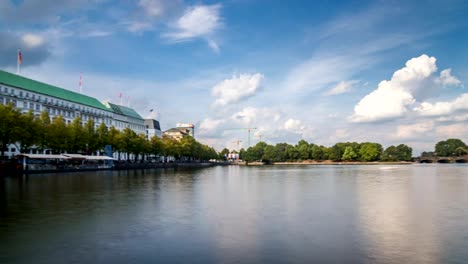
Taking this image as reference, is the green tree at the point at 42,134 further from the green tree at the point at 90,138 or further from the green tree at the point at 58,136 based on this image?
the green tree at the point at 90,138

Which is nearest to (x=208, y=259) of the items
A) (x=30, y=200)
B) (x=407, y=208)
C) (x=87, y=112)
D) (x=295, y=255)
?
(x=295, y=255)

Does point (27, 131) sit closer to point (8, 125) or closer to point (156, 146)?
point (8, 125)

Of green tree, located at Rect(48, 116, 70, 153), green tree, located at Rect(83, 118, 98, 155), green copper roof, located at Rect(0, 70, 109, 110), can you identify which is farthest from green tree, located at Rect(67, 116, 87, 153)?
green copper roof, located at Rect(0, 70, 109, 110)

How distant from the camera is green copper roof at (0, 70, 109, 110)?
103569 mm

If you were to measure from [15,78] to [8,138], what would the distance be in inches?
1863

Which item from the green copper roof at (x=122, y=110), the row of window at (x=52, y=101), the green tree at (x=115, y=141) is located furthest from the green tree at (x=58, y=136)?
the green copper roof at (x=122, y=110)

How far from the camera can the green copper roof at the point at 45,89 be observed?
103569mm

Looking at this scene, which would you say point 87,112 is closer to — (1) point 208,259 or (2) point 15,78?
(2) point 15,78

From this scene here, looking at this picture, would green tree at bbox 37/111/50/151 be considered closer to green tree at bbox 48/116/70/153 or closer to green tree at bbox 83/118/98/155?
green tree at bbox 48/116/70/153

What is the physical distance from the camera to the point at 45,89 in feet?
397

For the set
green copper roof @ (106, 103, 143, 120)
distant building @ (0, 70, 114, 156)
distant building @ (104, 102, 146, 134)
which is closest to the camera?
distant building @ (0, 70, 114, 156)

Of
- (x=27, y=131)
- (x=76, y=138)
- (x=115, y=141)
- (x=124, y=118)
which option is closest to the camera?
(x=27, y=131)

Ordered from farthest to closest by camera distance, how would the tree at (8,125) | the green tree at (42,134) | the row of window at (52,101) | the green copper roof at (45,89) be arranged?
1. the green copper roof at (45,89)
2. the row of window at (52,101)
3. the green tree at (42,134)
4. the tree at (8,125)

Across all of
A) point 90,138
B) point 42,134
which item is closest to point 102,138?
point 90,138
